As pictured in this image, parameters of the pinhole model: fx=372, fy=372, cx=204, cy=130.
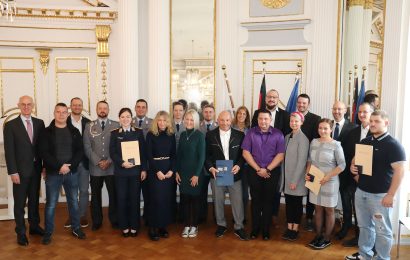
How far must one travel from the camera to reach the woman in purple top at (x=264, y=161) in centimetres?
376

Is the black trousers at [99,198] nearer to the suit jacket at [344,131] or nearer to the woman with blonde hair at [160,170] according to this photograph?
the woman with blonde hair at [160,170]

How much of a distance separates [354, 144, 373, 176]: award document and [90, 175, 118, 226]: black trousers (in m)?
2.56

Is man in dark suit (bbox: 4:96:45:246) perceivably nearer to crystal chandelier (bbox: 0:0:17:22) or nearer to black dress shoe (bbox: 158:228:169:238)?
crystal chandelier (bbox: 0:0:17:22)

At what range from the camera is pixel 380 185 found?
302 cm

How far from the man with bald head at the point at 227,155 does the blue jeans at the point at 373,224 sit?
117cm

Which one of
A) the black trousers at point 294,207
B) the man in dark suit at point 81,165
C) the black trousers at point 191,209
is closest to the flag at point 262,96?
the black trousers at point 294,207

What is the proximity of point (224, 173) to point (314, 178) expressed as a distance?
889 millimetres

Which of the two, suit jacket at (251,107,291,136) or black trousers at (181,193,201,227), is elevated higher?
suit jacket at (251,107,291,136)

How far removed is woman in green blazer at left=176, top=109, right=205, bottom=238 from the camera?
12.7 feet

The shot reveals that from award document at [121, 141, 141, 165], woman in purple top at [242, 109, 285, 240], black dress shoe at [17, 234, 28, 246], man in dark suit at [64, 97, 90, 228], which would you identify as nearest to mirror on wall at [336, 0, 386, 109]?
woman in purple top at [242, 109, 285, 240]

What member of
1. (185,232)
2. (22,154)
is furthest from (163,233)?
(22,154)

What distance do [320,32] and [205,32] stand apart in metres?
1.56

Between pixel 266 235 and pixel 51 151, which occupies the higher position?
pixel 51 151

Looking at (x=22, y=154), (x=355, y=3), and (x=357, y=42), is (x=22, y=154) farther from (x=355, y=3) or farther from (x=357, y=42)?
(x=355, y=3)
